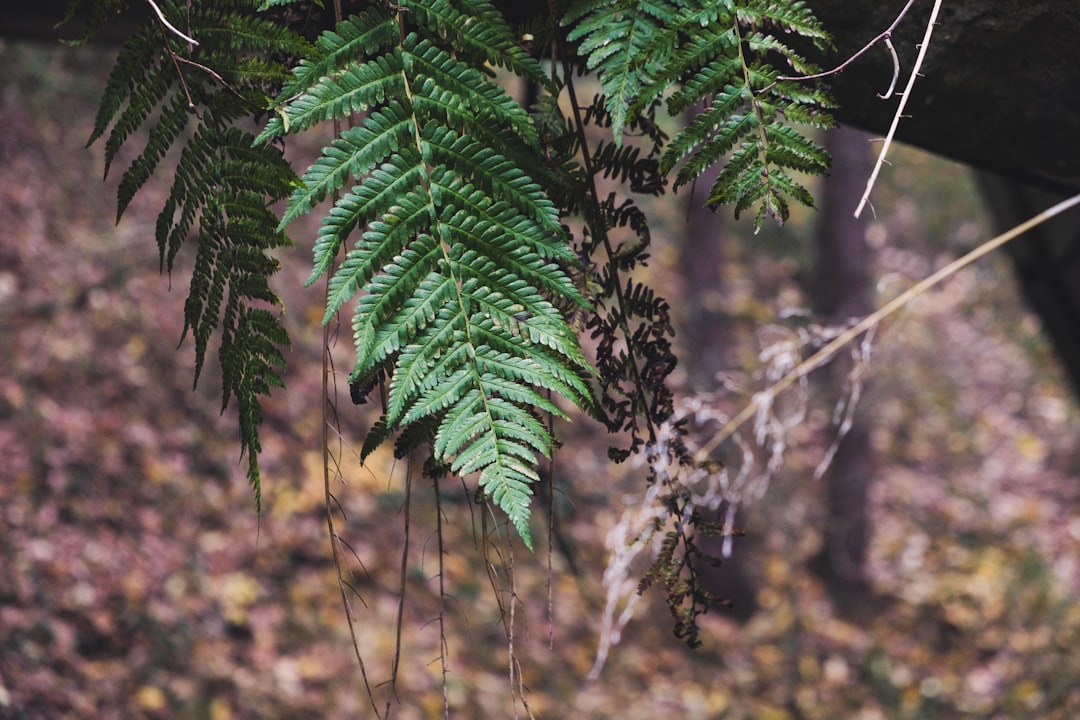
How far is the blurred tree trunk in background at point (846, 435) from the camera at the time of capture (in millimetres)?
7555

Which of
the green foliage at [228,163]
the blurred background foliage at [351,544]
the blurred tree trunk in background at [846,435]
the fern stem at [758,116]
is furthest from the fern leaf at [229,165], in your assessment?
the blurred tree trunk in background at [846,435]

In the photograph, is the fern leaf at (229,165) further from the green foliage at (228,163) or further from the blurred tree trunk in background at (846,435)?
the blurred tree trunk in background at (846,435)

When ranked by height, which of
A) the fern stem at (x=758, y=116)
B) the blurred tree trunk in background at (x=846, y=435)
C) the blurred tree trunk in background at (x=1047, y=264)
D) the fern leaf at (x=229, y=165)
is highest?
the blurred tree trunk in background at (x=846, y=435)

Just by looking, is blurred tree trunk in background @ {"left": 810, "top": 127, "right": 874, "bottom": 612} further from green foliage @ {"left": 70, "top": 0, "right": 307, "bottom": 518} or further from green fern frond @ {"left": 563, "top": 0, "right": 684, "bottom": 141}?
green foliage @ {"left": 70, "top": 0, "right": 307, "bottom": 518}

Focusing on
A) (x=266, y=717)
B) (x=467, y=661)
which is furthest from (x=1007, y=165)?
(x=467, y=661)

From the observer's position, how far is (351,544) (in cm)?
573

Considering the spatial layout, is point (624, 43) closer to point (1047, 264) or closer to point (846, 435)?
point (1047, 264)

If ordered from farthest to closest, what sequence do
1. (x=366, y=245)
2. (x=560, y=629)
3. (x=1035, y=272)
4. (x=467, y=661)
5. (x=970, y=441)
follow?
(x=970, y=441)
(x=560, y=629)
(x=467, y=661)
(x=1035, y=272)
(x=366, y=245)

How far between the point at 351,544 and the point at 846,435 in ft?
15.2

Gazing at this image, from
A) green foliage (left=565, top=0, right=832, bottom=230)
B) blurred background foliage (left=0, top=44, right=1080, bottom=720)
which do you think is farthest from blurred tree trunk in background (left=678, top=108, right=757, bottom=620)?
green foliage (left=565, top=0, right=832, bottom=230)

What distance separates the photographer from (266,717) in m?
4.22

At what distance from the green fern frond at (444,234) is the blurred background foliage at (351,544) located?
1.64 m

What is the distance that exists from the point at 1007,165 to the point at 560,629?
505cm

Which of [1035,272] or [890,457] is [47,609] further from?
[890,457]
